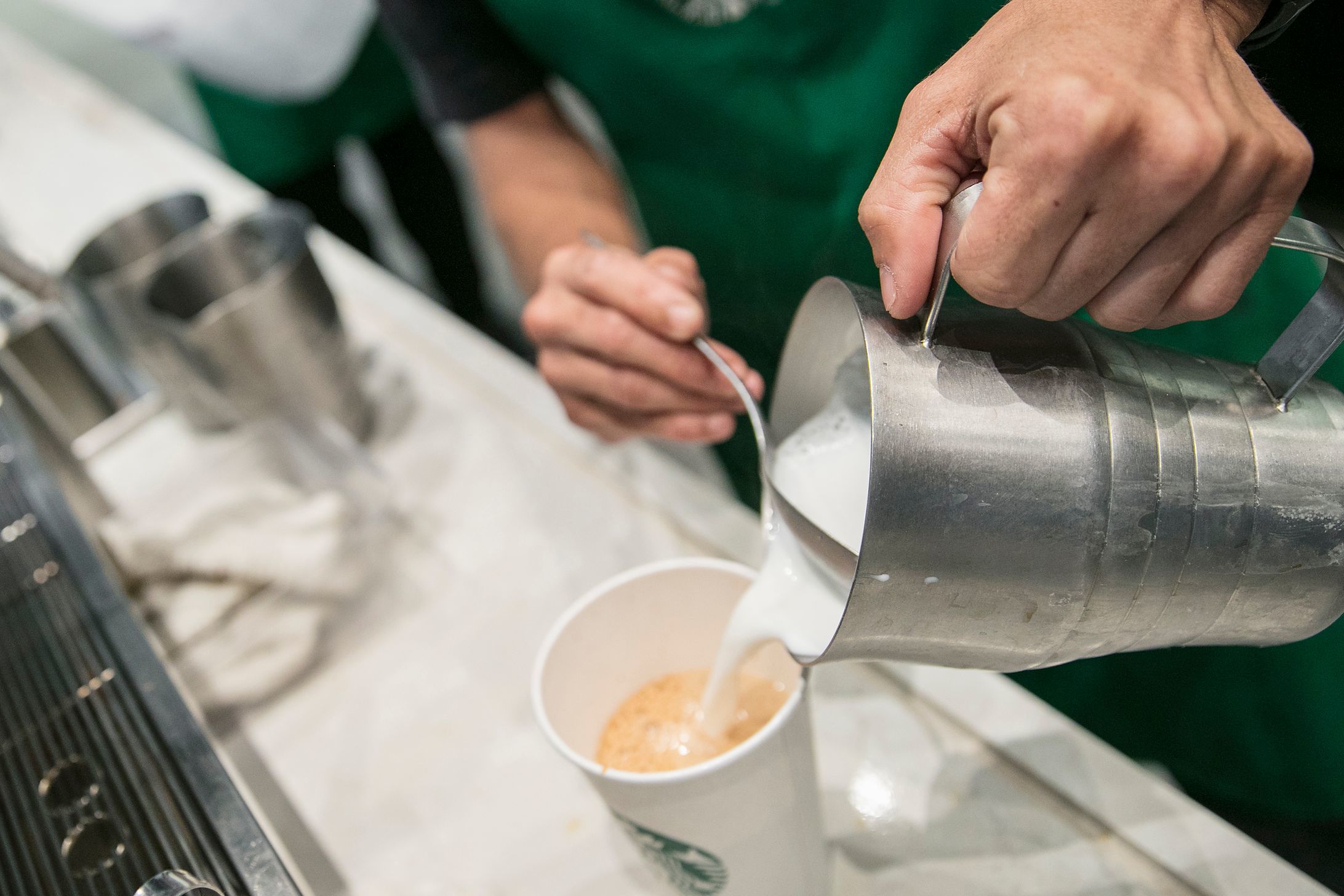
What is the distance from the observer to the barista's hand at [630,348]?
571mm

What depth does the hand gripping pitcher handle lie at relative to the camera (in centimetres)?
30

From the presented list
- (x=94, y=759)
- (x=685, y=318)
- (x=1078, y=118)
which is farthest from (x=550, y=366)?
(x=1078, y=118)

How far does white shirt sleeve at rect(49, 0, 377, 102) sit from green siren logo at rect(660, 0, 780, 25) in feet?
3.52

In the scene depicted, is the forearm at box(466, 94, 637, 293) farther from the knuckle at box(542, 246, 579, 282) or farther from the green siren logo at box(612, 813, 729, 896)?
the green siren logo at box(612, 813, 729, 896)

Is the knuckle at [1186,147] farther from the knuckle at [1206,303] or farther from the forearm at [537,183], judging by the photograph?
the forearm at [537,183]

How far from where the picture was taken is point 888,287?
32cm

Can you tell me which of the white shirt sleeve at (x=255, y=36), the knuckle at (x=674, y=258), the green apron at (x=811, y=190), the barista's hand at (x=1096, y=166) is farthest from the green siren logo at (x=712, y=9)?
the white shirt sleeve at (x=255, y=36)

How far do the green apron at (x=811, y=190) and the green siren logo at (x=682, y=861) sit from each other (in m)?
0.35

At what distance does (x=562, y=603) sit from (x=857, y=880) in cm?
30

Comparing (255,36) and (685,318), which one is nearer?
(685,318)

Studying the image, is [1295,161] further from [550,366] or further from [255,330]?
[255,330]

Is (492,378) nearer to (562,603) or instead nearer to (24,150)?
(562,603)

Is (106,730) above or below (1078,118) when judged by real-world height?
below

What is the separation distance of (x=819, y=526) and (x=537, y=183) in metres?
0.62
